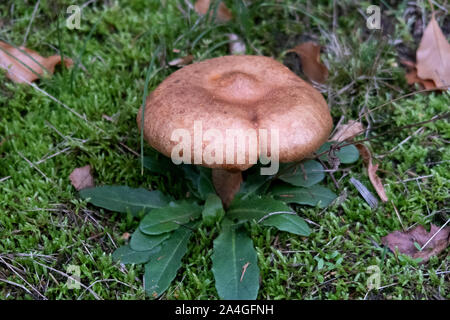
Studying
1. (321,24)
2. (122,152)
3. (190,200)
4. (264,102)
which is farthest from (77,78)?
(321,24)

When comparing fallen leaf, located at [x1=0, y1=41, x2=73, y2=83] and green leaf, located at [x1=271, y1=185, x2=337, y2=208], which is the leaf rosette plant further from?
fallen leaf, located at [x1=0, y1=41, x2=73, y2=83]

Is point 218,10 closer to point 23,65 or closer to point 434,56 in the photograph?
point 23,65

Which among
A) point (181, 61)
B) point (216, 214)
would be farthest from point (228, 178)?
point (181, 61)

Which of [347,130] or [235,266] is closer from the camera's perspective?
[235,266]

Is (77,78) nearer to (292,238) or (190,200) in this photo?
(190,200)

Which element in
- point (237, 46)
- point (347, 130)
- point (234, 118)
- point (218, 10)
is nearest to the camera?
point (234, 118)

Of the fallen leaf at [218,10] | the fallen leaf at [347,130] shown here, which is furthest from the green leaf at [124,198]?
the fallen leaf at [218,10]
